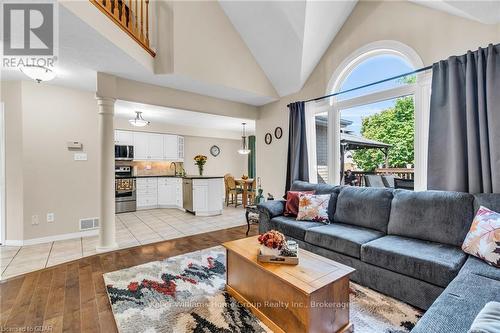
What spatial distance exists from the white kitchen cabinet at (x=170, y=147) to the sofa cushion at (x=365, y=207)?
5492mm

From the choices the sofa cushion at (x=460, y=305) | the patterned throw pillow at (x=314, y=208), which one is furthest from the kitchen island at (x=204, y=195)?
the sofa cushion at (x=460, y=305)

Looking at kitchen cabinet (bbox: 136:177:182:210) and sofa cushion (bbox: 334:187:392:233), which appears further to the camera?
kitchen cabinet (bbox: 136:177:182:210)

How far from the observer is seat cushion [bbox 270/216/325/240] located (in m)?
2.81

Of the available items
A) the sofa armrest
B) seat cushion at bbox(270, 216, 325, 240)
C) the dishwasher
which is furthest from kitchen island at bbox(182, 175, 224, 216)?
seat cushion at bbox(270, 216, 325, 240)

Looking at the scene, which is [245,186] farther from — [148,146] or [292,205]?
[292,205]

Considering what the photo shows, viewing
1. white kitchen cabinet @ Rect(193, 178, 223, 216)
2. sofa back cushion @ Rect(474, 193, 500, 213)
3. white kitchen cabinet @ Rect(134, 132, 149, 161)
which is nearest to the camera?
sofa back cushion @ Rect(474, 193, 500, 213)

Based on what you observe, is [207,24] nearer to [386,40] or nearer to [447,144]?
[386,40]

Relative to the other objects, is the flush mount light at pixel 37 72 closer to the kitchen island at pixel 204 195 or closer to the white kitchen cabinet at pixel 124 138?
the kitchen island at pixel 204 195

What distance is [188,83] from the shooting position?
3.63 metres

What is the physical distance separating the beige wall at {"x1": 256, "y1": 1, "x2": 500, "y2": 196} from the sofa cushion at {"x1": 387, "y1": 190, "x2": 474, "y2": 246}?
1523 millimetres

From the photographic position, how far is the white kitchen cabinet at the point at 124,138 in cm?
624

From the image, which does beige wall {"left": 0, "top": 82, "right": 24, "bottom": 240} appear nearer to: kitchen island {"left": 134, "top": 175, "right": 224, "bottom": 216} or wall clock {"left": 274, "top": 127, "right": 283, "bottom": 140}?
kitchen island {"left": 134, "top": 175, "right": 224, "bottom": 216}

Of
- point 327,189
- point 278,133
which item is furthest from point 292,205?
point 278,133

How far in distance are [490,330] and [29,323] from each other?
2720 millimetres
